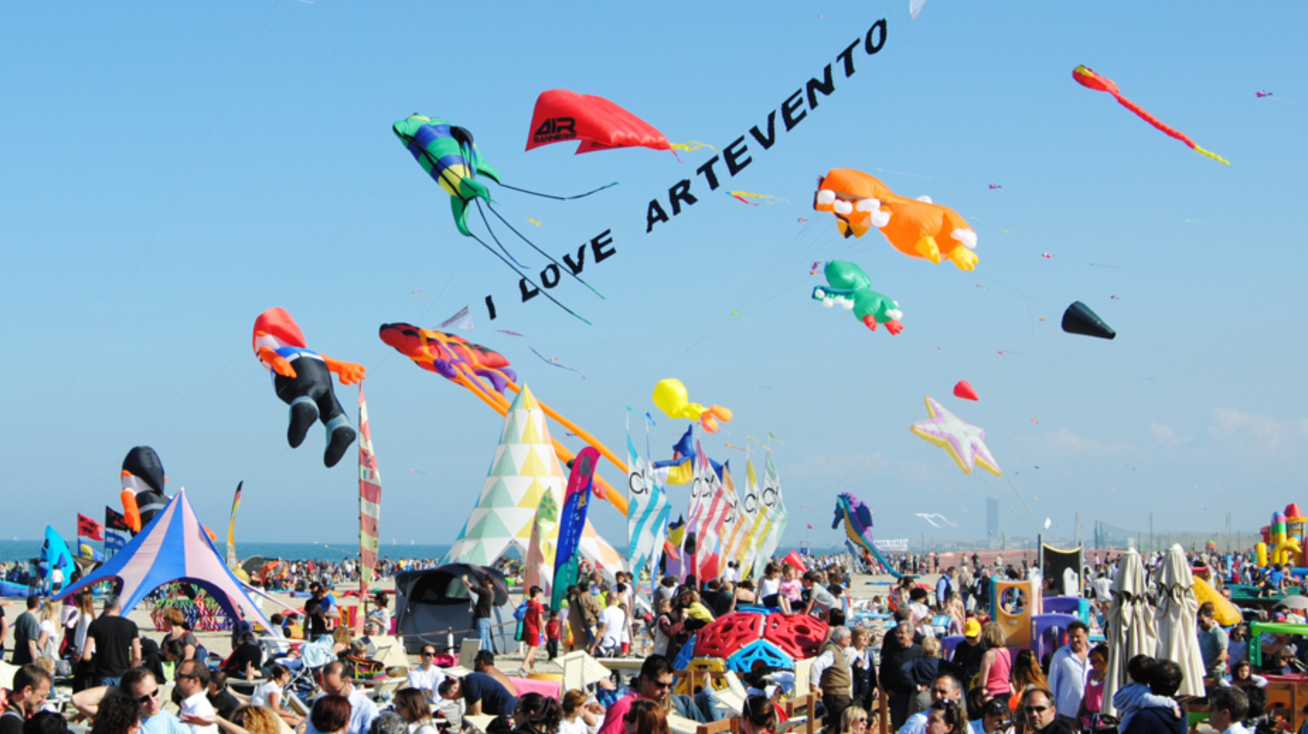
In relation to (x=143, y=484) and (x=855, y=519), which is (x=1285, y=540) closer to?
(x=855, y=519)

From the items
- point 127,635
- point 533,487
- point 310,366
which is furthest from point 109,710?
point 533,487

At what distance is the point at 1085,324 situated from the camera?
16.7m

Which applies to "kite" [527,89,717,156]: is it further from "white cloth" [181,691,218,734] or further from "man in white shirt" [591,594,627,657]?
"white cloth" [181,691,218,734]

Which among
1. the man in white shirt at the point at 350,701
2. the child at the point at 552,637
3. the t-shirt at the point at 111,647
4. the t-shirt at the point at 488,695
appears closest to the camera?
the man in white shirt at the point at 350,701

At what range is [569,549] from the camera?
50.6 ft

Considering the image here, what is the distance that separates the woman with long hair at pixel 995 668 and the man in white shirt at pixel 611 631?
5.91 meters

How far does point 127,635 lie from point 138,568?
4.78 m

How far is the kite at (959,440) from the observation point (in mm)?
23828

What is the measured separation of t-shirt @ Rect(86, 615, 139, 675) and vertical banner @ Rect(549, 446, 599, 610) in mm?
6596

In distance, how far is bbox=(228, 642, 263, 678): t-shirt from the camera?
1038 cm

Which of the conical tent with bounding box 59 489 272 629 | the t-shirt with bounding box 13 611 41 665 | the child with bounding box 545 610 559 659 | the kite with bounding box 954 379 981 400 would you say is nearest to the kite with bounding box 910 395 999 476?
the kite with bounding box 954 379 981 400

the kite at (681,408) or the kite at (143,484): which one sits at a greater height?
the kite at (681,408)

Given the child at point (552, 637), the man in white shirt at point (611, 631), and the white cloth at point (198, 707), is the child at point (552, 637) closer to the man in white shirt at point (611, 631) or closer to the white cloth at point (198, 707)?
→ the man in white shirt at point (611, 631)

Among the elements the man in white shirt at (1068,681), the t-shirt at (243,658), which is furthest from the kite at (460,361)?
the man in white shirt at (1068,681)
